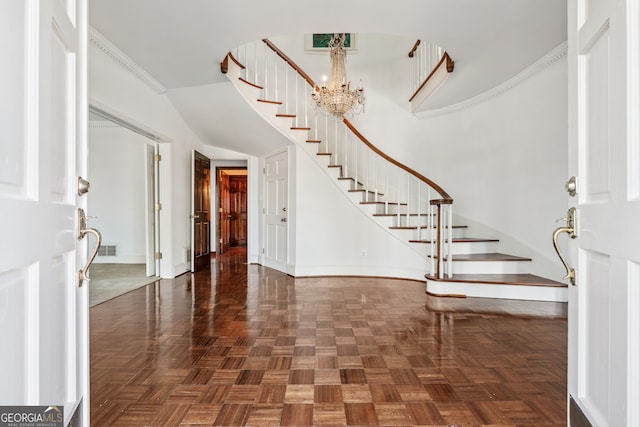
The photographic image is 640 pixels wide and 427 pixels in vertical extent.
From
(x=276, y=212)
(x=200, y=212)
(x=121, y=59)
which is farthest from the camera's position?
(x=276, y=212)

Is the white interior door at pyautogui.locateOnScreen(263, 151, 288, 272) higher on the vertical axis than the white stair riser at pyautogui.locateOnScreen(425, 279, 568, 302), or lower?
higher

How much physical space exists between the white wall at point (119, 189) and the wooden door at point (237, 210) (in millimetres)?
3981

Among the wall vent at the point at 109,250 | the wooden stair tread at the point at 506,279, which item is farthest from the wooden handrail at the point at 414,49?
the wall vent at the point at 109,250

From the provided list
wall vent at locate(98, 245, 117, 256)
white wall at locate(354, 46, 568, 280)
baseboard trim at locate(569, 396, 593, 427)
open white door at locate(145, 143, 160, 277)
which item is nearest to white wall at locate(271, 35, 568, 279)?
white wall at locate(354, 46, 568, 280)

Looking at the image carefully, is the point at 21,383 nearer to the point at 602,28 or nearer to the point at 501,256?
the point at 602,28

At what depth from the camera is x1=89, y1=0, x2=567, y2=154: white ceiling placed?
277cm

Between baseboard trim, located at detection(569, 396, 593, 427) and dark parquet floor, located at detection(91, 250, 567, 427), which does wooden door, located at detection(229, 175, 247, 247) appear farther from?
baseboard trim, located at detection(569, 396, 593, 427)

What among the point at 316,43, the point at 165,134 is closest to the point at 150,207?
the point at 165,134

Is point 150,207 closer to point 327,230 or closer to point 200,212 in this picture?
point 200,212

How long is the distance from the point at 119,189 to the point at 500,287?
6370mm

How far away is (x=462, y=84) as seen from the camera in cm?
450

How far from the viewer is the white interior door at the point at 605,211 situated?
0.86 metres

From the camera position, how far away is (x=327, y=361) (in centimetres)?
227

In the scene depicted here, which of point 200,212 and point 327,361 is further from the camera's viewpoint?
point 200,212
